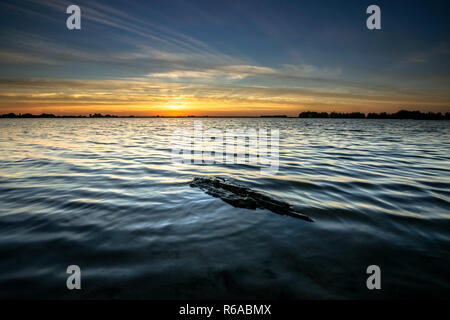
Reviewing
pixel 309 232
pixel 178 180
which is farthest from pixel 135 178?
pixel 309 232

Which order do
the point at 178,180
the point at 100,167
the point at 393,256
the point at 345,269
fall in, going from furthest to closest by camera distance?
1. the point at 100,167
2. the point at 178,180
3. the point at 393,256
4. the point at 345,269

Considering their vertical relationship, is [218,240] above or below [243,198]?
below

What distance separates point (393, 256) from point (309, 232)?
1307 millimetres

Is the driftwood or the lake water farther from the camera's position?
the driftwood

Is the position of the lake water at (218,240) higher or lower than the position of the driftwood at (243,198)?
lower

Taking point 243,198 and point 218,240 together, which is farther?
point 243,198

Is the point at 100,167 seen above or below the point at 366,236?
above

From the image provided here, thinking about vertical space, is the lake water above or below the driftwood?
below

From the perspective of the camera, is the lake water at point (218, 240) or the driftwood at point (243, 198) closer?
the lake water at point (218, 240)
